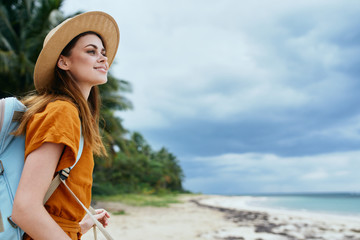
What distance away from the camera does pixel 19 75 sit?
11.3 m

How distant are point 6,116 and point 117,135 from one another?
13786 mm

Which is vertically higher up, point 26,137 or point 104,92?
point 104,92

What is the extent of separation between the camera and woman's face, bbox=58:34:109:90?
123 centimetres

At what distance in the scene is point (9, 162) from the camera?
3.09 feet

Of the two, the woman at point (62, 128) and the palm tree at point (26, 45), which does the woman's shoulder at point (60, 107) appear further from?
the palm tree at point (26, 45)

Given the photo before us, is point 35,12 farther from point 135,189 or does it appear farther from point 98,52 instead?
point 135,189

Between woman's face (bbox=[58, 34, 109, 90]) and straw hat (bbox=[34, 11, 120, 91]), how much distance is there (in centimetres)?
4

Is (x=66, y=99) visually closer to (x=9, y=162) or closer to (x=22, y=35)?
(x=9, y=162)

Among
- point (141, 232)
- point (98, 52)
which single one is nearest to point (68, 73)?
point (98, 52)

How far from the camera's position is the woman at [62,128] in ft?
2.87

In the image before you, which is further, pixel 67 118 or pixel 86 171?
pixel 86 171

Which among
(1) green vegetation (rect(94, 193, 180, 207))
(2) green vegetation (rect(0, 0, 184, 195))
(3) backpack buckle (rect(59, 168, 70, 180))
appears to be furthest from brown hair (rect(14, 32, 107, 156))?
(1) green vegetation (rect(94, 193, 180, 207))

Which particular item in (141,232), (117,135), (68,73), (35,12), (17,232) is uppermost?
(35,12)

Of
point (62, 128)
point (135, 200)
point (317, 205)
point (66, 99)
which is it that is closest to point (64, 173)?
point (62, 128)
